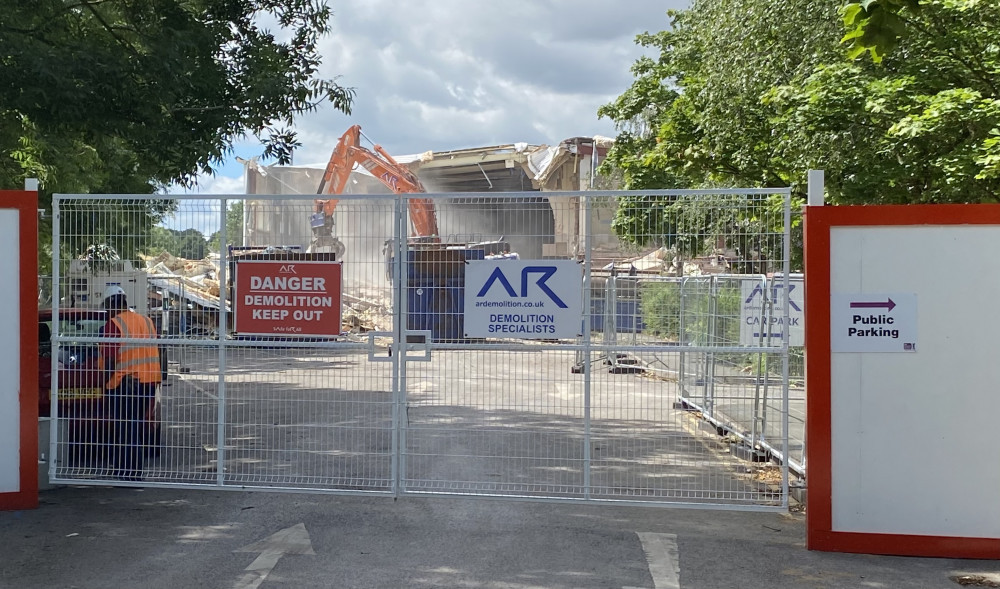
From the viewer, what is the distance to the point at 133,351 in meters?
8.37

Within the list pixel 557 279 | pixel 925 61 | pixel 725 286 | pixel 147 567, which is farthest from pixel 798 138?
pixel 147 567

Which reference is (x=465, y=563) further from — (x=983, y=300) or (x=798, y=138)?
(x=798, y=138)

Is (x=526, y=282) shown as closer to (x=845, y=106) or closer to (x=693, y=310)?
(x=693, y=310)

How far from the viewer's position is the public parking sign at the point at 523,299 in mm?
7398

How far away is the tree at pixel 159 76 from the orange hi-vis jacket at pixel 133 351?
10.1 feet

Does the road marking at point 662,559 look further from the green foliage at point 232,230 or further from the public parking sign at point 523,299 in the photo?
the green foliage at point 232,230

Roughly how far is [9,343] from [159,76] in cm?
386

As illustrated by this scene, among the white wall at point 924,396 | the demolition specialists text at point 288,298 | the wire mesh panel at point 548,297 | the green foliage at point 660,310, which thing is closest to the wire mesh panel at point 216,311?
the demolition specialists text at point 288,298

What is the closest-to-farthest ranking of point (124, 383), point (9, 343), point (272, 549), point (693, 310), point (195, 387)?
point (272, 549) → point (9, 343) → point (124, 383) → point (195, 387) → point (693, 310)

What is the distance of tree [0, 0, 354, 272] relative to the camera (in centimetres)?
991

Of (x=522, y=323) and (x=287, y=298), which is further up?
(x=287, y=298)

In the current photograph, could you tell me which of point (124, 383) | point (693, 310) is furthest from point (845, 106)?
point (124, 383)

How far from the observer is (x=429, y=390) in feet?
28.6

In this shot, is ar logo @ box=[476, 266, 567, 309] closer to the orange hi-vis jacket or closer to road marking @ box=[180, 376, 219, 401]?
road marking @ box=[180, 376, 219, 401]
